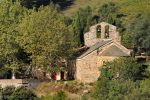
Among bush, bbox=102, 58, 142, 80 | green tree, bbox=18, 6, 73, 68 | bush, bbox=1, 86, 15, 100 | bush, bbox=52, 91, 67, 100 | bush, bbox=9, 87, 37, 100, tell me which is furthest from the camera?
green tree, bbox=18, 6, 73, 68

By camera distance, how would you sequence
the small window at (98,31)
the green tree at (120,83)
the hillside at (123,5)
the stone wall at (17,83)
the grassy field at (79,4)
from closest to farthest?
the green tree at (120,83) → the stone wall at (17,83) → the small window at (98,31) → the hillside at (123,5) → the grassy field at (79,4)

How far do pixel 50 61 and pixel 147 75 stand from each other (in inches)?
414

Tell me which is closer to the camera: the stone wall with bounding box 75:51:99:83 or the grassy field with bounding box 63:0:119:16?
the stone wall with bounding box 75:51:99:83

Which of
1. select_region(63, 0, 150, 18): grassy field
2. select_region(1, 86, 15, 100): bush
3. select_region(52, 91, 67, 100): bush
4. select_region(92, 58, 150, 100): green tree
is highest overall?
select_region(63, 0, 150, 18): grassy field

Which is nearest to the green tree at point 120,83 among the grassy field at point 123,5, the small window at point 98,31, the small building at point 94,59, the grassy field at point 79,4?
the small building at point 94,59

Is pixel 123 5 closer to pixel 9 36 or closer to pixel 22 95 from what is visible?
pixel 9 36

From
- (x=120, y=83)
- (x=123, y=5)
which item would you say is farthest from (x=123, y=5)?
(x=120, y=83)

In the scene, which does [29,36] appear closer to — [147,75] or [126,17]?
[147,75]

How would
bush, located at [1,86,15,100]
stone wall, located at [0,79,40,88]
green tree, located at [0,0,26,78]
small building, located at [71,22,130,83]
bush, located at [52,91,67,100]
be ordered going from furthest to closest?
1. small building, located at [71,22,130,83]
2. green tree, located at [0,0,26,78]
3. stone wall, located at [0,79,40,88]
4. bush, located at [1,86,15,100]
5. bush, located at [52,91,67,100]

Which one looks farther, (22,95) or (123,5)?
(123,5)

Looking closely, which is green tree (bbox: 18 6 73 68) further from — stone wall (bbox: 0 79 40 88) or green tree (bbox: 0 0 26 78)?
stone wall (bbox: 0 79 40 88)

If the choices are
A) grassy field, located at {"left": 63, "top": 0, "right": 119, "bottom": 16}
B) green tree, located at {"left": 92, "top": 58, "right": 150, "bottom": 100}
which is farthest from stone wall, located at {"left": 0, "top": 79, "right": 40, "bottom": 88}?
grassy field, located at {"left": 63, "top": 0, "right": 119, "bottom": 16}

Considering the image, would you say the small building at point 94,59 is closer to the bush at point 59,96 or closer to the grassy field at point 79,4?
the bush at point 59,96

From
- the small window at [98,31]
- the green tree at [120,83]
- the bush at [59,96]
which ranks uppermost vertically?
the small window at [98,31]
